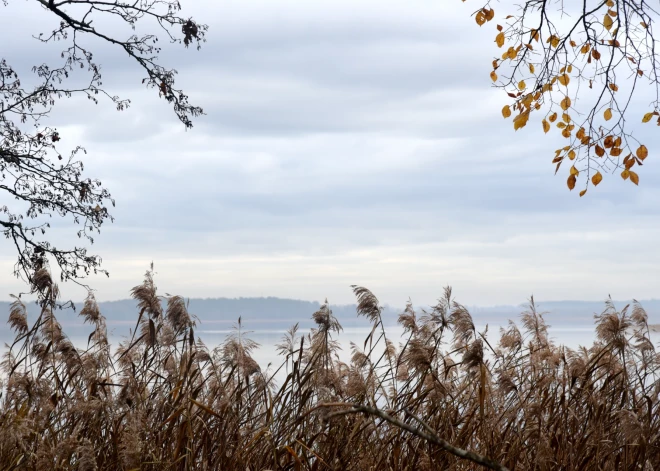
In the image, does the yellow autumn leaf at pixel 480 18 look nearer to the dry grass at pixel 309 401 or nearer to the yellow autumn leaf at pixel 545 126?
the yellow autumn leaf at pixel 545 126

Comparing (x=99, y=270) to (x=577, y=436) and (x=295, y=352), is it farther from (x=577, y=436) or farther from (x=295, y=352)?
(x=577, y=436)

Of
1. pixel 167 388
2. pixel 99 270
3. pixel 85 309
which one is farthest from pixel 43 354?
pixel 99 270

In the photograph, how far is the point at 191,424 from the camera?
5141 mm

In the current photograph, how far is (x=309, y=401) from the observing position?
Result: 540 centimetres

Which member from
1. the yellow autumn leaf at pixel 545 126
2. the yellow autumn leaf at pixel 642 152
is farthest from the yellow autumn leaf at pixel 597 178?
the yellow autumn leaf at pixel 545 126

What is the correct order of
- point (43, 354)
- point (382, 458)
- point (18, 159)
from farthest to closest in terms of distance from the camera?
point (18, 159) → point (43, 354) → point (382, 458)

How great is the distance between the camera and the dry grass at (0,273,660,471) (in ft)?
16.2

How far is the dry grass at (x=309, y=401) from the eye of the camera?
16.2 feet

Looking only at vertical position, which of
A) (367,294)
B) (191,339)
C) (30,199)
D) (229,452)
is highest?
(30,199)

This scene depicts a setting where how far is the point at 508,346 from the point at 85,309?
394cm

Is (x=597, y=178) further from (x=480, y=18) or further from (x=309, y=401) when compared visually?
(x=309, y=401)

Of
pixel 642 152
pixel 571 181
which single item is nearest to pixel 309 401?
pixel 571 181

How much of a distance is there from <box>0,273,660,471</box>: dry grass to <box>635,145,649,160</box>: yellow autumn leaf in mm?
2356

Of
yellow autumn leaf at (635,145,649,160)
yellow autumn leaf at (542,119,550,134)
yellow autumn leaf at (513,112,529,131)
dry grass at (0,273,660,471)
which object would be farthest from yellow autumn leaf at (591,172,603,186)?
dry grass at (0,273,660,471)
